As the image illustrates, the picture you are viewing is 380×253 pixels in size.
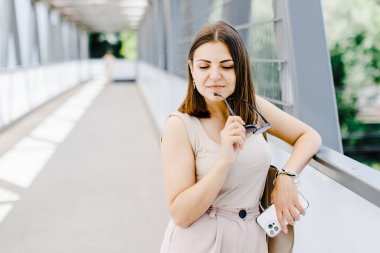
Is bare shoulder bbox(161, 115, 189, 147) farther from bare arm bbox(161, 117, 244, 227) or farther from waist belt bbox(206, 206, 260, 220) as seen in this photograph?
waist belt bbox(206, 206, 260, 220)

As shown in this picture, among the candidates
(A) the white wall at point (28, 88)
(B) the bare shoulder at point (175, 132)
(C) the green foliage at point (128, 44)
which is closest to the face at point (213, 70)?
(B) the bare shoulder at point (175, 132)

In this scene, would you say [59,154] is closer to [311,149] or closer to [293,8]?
[293,8]

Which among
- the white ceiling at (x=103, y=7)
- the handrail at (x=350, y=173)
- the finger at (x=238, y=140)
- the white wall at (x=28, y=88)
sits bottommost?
the handrail at (x=350, y=173)

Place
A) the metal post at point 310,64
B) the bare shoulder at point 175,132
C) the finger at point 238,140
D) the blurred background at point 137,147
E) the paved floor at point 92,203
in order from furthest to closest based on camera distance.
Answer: the paved floor at point 92,203 → the metal post at point 310,64 → the blurred background at point 137,147 → the bare shoulder at point 175,132 → the finger at point 238,140

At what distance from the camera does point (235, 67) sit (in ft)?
4.80

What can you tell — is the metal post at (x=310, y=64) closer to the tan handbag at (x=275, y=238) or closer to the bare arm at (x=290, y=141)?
the bare arm at (x=290, y=141)

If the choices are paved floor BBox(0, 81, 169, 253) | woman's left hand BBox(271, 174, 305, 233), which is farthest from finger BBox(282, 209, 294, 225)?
paved floor BBox(0, 81, 169, 253)

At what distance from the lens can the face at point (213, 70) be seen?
1.44 meters

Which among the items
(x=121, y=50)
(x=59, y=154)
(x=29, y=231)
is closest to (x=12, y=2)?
(x=59, y=154)

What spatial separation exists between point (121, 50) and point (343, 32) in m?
33.7

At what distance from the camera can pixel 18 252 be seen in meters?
3.54

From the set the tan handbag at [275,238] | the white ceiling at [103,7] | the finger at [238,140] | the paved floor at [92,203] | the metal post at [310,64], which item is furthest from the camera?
the white ceiling at [103,7]

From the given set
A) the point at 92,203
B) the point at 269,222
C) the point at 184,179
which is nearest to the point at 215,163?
the point at 184,179

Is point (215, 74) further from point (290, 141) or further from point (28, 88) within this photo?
point (28, 88)
